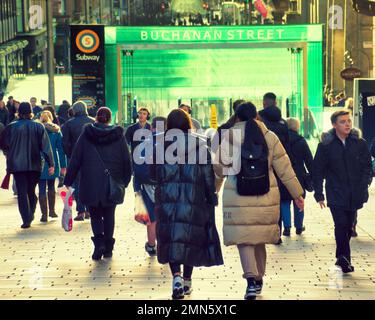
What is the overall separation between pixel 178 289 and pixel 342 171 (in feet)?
7.35

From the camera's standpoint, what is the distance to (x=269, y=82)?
2850 cm

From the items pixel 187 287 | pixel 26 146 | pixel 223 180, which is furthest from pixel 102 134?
pixel 26 146

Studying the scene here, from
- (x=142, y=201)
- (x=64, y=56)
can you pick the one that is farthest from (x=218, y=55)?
(x=64, y=56)

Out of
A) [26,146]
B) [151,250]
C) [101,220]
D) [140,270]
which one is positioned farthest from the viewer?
[26,146]

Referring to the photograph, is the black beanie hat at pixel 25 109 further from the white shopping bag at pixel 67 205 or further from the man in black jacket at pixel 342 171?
the man in black jacket at pixel 342 171

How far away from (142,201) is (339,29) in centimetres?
4562

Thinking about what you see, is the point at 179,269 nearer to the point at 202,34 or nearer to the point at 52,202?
the point at 52,202

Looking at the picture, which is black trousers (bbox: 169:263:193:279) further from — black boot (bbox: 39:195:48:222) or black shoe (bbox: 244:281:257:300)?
black boot (bbox: 39:195:48:222)

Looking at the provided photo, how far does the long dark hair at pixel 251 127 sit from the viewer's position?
11383mm

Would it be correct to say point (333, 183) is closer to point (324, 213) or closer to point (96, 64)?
point (324, 213)

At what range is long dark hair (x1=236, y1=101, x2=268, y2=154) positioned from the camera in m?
11.4

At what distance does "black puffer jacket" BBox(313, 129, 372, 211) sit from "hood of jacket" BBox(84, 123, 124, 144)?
89.9 inches

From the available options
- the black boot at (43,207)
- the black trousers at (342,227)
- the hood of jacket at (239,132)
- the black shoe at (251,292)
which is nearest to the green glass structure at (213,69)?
the black boot at (43,207)

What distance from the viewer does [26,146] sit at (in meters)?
17.0
